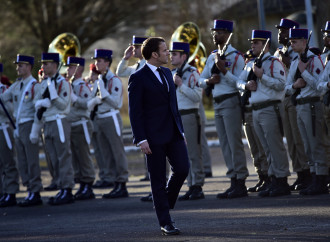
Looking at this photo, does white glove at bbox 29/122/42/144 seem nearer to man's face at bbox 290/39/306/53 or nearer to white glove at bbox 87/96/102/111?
white glove at bbox 87/96/102/111

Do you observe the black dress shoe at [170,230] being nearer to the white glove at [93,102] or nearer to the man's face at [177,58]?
the man's face at [177,58]

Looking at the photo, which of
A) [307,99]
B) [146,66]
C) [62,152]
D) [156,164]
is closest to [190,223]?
[156,164]

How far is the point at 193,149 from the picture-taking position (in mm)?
12258

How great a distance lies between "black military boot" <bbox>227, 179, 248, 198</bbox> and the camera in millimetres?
11727

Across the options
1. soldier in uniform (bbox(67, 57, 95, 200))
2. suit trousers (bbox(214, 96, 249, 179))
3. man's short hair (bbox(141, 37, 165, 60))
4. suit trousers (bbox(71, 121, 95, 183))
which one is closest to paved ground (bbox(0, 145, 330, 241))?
suit trousers (bbox(214, 96, 249, 179))

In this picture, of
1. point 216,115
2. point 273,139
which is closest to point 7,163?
point 216,115

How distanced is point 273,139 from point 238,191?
0.93 m

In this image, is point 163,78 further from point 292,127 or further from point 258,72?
point 292,127

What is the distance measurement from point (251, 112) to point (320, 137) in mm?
1331

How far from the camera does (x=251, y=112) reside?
40.0 ft

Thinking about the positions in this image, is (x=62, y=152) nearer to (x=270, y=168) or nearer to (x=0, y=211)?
(x=0, y=211)

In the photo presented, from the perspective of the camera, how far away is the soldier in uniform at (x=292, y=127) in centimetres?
1205

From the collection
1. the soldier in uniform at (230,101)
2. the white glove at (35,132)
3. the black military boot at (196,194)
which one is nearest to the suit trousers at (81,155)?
the white glove at (35,132)

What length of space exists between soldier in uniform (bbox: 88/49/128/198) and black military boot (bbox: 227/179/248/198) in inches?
86.4
